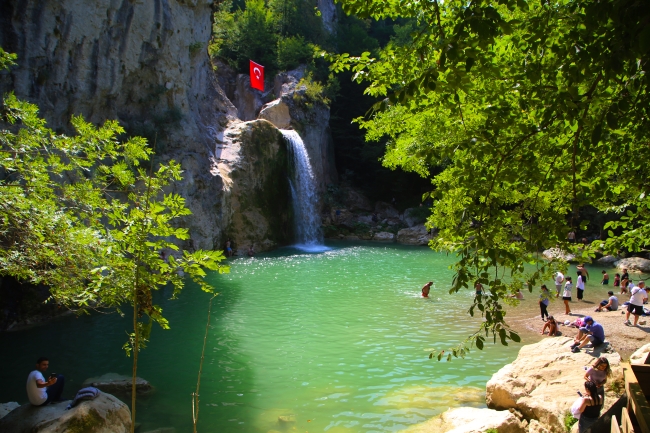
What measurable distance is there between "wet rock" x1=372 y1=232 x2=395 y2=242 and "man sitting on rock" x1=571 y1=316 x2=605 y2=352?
84.3 ft

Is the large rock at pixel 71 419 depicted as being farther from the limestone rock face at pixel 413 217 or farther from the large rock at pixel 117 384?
the limestone rock face at pixel 413 217

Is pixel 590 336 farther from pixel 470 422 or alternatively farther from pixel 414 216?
pixel 414 216

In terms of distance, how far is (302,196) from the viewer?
107 ft

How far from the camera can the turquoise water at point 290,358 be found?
7895 mm

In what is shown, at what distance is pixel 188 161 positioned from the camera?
22859 millimetres

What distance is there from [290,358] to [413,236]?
81.2 feet

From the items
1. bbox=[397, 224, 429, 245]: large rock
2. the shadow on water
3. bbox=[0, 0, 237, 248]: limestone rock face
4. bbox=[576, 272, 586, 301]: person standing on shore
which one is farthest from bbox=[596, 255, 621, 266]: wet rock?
bbox=[0, 0, 237, 248]: limestone rock face

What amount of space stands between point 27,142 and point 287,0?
139ft

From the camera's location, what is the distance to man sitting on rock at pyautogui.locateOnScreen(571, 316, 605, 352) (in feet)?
29.5

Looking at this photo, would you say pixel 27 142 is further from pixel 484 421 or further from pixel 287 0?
pixel 287 0

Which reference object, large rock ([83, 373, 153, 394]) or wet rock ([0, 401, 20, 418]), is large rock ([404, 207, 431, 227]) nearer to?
large rock ([83, 373, 153, 394])

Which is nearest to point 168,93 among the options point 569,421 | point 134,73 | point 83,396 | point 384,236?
point 134,73

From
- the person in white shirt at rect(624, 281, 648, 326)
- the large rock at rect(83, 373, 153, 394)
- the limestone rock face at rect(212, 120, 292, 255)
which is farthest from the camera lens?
the limestone rock face at rect(212, 120, 292, 255)

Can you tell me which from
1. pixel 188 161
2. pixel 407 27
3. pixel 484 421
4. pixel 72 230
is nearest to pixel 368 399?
pixel 484 421
